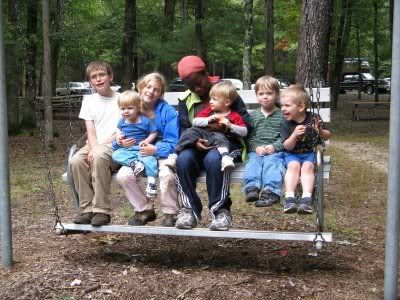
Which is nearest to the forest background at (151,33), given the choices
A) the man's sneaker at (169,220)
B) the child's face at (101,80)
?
the child's face at (101,80)

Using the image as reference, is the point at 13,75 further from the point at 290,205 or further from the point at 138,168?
the point at 290,205

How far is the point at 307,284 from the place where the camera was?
4.20 metres

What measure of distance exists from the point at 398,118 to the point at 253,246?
212 centimetres

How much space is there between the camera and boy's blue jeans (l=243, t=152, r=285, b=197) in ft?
13.4

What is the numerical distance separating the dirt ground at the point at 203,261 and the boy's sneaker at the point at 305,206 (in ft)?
1.91

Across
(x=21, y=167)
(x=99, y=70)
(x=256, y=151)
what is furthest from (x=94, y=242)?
(x=21, y=167)

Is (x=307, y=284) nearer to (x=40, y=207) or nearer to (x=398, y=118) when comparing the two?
(x=398, y=118)

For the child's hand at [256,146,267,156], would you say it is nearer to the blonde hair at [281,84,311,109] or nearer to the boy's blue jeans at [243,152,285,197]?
the boy's blue jeans at [243,152,285,197]

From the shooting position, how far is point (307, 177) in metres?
4.07

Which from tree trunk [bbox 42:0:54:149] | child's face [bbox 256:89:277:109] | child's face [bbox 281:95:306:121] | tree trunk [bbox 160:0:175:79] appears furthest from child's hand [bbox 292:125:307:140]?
tree trunk [bbox 160:0:175:79]

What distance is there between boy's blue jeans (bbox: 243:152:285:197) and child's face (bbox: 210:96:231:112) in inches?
17.2

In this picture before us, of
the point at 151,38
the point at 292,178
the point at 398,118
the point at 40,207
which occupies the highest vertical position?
the point at 151,38

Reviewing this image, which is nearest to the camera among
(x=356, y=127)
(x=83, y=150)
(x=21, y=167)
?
(x=83, y=150)

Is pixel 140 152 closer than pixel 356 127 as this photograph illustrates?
Yes
